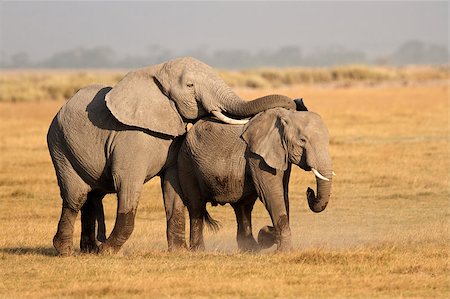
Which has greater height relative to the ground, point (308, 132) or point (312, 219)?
point (308, 132)

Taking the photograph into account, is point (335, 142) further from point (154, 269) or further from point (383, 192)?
point (154, 269)

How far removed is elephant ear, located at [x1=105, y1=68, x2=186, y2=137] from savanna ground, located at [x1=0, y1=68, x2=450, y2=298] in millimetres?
1425

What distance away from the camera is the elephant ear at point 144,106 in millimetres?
12039

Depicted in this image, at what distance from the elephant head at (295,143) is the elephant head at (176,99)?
→ 0.20 meters

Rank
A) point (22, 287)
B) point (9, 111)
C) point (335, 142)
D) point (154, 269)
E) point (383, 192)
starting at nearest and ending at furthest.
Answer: point (22, 287) → point (154, 269) → point (383, 192) → point (335, 142) → point (9, 111)

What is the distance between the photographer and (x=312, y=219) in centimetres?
1552

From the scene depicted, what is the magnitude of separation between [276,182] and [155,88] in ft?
5.85

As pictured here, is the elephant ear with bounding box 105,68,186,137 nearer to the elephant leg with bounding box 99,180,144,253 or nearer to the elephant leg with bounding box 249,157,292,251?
the elephant leg with bounding box 99,180,144,253

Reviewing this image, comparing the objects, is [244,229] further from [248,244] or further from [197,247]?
[197,247]

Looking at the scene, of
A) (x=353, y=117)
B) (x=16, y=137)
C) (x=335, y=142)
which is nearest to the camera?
(x=335, y=142)

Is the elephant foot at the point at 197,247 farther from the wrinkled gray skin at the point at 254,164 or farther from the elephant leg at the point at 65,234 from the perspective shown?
the elephant leg at the point at 65,234

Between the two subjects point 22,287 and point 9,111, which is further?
point 9,111

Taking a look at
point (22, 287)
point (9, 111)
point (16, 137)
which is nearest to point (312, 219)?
point (22, 287)

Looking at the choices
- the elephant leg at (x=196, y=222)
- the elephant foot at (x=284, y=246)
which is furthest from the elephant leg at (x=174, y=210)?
the elephant foot at (x=284, y=246)
